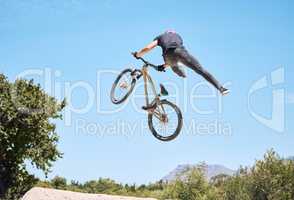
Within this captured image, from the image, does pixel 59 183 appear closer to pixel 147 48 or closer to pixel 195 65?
pixel 147 48

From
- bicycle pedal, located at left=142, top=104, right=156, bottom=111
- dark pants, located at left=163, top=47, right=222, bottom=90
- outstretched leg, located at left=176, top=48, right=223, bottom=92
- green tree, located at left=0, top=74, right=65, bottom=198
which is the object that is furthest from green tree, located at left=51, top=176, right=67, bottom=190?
outstretched leg, located at left=176, top=48, right=223, bottom=92

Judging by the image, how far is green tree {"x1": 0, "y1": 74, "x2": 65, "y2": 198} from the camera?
44.1 metres

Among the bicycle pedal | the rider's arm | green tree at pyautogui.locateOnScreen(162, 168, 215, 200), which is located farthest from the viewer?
green tree at pyautogui.locateOnScreen(162, 168, 215, 200)

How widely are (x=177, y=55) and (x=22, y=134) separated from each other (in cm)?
3504

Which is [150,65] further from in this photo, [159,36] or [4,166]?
[4,166]

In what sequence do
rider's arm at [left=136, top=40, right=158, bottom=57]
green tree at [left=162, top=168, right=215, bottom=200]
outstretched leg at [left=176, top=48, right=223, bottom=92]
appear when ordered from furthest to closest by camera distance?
green tree at [left=162, top=168, right=215, bottom=200] → rider's arm at [left=136, top=40, right=158, bottom=57] → outstretched leg at [left=176, top=48, right=223, bottom=92]

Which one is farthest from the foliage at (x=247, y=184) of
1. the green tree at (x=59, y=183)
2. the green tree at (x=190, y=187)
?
the green tree at (x=59, y=183)

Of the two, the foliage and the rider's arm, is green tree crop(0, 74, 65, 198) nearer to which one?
the foliage

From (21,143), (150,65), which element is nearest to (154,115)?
(150,65)

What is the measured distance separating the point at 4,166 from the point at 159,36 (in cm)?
3679

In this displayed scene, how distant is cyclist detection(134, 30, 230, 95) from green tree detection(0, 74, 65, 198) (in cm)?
3390

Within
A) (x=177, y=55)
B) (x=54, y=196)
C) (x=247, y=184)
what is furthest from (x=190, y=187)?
(x=177, y=55)

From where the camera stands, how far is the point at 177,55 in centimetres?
1135

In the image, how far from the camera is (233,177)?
64438 millimetres
